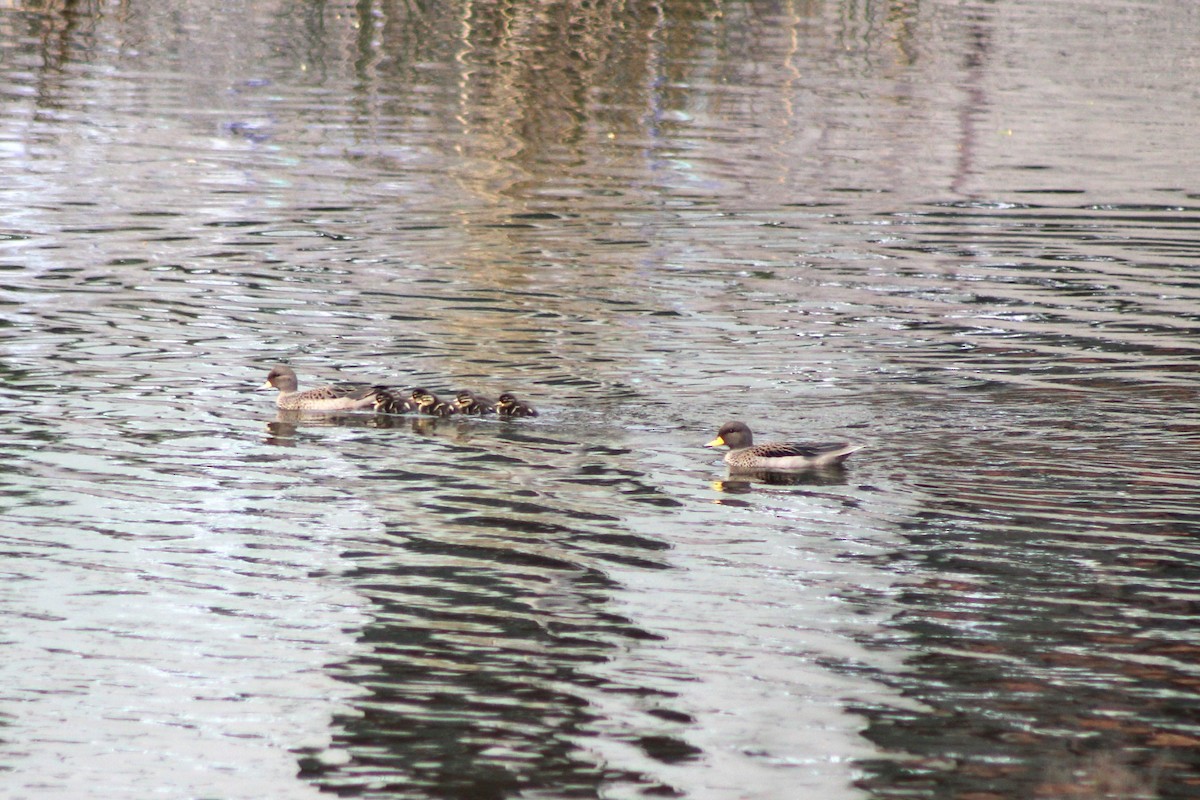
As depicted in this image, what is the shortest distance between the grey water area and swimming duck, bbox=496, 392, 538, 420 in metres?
0.15

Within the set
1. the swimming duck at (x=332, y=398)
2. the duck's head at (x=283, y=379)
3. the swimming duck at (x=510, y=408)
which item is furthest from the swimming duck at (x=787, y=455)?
the duck's head at (x=283, y=379)

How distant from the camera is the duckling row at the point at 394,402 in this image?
12.4m

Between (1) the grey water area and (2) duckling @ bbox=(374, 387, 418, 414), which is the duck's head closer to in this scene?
(1) the grey water area

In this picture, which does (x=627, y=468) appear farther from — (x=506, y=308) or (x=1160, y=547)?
(x=506, y=308)

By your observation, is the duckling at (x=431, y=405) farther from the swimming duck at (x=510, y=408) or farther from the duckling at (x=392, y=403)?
the swimming duck at (x=510, y=408)

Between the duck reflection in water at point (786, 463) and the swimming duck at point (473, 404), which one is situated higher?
the swimming duck at point (473, 404)

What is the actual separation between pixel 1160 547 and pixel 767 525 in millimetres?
2080

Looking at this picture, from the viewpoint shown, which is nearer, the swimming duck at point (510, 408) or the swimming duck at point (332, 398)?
the swimming duck at point (510, 408)

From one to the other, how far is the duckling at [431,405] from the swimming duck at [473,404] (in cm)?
6

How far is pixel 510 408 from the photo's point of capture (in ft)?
40.5

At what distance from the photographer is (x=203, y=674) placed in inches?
318

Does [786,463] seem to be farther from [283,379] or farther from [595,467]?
[283,379]

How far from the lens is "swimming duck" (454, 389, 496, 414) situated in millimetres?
12367

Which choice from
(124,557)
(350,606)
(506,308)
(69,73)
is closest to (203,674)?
(350,606)
